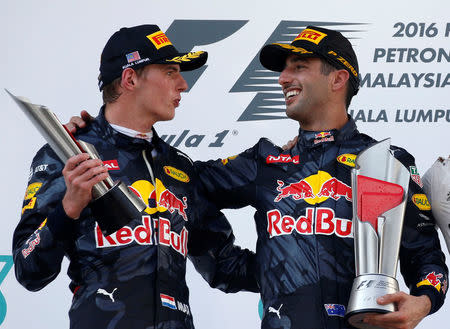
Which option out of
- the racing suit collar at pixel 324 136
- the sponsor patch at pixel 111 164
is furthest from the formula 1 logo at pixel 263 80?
the sponsor patch at pixel 111 164

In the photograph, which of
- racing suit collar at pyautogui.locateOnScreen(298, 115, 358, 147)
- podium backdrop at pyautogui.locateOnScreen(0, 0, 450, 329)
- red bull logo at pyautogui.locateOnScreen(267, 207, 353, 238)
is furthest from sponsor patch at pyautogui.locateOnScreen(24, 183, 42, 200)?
podium backdrop at pyautogui.locateOnScreen(0, 0, 450, 329)

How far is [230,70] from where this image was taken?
3227 mm

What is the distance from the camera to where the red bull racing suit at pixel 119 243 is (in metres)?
2.23

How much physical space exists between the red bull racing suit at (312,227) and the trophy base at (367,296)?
0.38 feet

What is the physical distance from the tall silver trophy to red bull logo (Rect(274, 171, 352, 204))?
7cm

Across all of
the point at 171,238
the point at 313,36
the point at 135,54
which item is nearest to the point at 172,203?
the point at 171,238

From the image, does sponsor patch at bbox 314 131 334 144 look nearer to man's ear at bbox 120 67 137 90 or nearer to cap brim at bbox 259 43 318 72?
cap brim at bbox 259 43 318 72

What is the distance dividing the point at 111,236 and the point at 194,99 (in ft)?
3.31

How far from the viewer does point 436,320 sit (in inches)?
122

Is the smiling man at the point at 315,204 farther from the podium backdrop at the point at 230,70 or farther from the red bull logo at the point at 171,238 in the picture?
the podium backdrop at the point at 230,70

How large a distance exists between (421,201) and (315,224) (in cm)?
31

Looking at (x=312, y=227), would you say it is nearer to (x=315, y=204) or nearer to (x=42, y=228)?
(x=315, y=204)

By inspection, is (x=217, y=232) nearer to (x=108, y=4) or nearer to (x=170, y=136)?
(x=170, y=136)

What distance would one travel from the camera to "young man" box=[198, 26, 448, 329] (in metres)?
2.31
